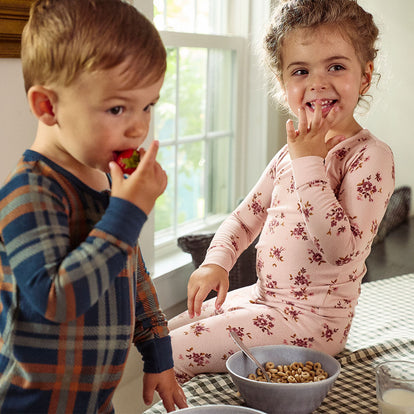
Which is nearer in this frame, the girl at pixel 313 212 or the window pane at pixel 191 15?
the girl at pixel 313 212

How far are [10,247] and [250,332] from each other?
2.49ft

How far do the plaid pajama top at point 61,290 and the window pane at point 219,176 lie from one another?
1.76 m

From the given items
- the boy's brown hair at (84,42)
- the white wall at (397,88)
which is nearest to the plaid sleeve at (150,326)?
the boy's brown hair at (84,42)

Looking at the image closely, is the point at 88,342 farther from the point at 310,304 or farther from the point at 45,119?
the point at 310,304

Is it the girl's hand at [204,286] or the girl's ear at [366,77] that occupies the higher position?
the girl's ear at [366,77]

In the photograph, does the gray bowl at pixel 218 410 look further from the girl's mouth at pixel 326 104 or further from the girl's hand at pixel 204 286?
the girl's mouth at pixel 326 104

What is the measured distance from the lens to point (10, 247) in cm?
81

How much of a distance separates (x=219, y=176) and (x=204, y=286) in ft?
4.47

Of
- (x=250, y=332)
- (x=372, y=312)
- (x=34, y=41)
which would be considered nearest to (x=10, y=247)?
(x=34, y=41)

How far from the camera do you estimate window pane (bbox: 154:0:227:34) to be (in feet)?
7.39

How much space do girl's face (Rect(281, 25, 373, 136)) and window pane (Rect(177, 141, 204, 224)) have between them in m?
1.02

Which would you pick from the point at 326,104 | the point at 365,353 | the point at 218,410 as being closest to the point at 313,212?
the point at 326,104

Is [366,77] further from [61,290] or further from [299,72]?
[61,290]

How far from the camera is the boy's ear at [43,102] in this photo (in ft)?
2.76
